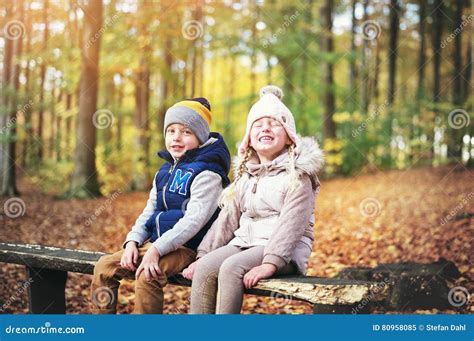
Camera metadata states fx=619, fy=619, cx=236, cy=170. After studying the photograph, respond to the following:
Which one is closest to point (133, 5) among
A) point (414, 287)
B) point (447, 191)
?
point (447, 191)

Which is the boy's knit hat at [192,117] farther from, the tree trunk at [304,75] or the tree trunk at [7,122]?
the tree trunk at [304,75]

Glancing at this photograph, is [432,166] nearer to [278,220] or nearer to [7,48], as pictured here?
[7,48]

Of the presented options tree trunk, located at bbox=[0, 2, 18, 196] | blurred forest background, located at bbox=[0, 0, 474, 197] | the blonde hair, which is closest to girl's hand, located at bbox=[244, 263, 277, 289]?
the blonde hair

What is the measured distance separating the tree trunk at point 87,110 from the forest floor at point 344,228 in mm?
429

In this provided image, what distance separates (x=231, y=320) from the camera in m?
2.76

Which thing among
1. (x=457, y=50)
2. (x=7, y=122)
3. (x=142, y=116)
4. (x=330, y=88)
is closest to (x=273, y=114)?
(x=7, y=122)

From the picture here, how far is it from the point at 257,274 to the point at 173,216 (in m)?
0.64

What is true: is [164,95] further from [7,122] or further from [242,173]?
[242,173]

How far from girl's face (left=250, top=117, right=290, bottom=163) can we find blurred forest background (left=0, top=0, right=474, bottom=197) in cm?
465

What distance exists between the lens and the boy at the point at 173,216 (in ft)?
9.47

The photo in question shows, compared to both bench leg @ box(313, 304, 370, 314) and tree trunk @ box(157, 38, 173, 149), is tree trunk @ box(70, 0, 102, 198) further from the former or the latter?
bench leg @ box(313, 304, 370, 314)

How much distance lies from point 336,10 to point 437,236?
30.2 ft

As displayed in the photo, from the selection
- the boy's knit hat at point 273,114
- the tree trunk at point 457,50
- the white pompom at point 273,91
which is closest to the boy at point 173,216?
the boy's knit hat at point 273,114

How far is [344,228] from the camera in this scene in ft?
22.3
